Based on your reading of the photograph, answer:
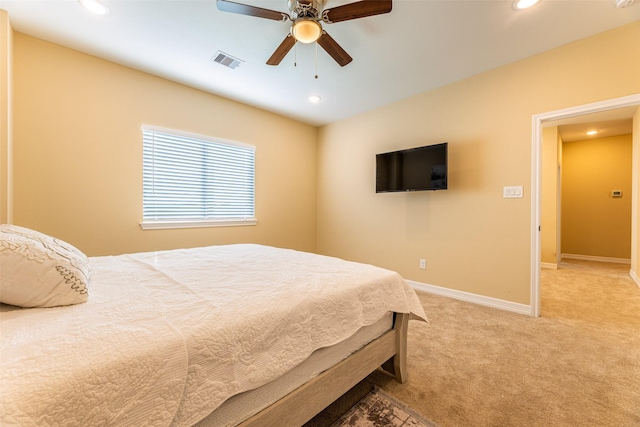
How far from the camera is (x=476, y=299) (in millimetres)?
2992

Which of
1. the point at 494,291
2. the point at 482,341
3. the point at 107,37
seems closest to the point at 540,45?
the point at 494,291

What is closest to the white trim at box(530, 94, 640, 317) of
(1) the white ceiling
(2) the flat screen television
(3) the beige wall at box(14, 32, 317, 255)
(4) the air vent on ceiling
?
(1) the white ceiling

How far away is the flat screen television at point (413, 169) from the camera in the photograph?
309 cm

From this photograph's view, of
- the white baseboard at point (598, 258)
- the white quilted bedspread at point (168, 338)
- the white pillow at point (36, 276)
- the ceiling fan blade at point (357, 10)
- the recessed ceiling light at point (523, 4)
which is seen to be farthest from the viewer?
the white baseboard at point (598, 258)

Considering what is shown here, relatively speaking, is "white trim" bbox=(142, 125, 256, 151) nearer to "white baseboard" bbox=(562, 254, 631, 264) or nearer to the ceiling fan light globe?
the ceiling fan light globe

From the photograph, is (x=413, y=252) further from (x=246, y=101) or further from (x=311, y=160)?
(x=246, y=101)

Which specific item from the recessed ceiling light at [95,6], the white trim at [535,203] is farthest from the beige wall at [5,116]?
the white trim at [535,203]

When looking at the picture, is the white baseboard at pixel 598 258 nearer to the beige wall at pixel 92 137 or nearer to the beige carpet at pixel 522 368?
the beige carpet at pixel 522 368

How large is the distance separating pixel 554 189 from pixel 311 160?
4520mm

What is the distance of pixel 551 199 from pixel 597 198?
1698 mm

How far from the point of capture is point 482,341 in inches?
83.4

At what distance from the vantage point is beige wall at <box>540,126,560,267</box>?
4.70m

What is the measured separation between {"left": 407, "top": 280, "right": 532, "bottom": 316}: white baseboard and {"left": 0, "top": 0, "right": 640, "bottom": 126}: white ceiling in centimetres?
260

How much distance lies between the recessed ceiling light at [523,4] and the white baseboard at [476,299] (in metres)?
2.71
